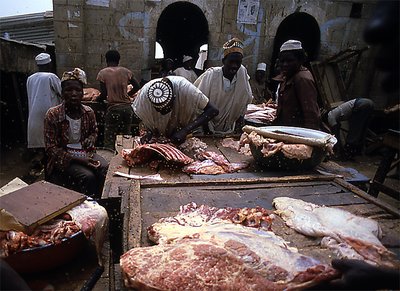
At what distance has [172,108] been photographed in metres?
4.58

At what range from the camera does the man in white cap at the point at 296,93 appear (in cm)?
455

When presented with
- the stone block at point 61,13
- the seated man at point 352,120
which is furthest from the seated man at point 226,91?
the stone block at point 61,13

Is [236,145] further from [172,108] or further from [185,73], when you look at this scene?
[185,73]

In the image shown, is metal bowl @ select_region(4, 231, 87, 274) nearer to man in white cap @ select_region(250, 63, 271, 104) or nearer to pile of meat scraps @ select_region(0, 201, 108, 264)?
pile of meat scraps @ select_region(0, 201, 108, 264)

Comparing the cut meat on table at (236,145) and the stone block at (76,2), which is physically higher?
the stone block at (76,2)

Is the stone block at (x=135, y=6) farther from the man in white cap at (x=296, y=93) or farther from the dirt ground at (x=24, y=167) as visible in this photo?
the man in white cap at (x=296, y=93)

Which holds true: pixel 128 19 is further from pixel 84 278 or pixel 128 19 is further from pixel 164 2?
pixel 84 278

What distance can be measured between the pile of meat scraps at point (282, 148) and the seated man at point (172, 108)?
1125mm

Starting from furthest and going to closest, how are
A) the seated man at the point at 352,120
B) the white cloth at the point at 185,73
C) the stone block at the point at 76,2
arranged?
the white cloth at the point at 185,73, the stone block at the point at 76,2, the seated man at the point at 352,120

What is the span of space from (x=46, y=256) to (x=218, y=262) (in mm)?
1739

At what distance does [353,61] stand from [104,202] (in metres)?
9.82

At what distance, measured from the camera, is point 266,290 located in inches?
70.0

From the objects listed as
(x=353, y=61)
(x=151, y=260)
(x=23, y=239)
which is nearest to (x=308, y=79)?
(x=151, y=260)

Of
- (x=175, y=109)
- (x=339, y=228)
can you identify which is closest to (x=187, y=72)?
(x=175, y=109)
